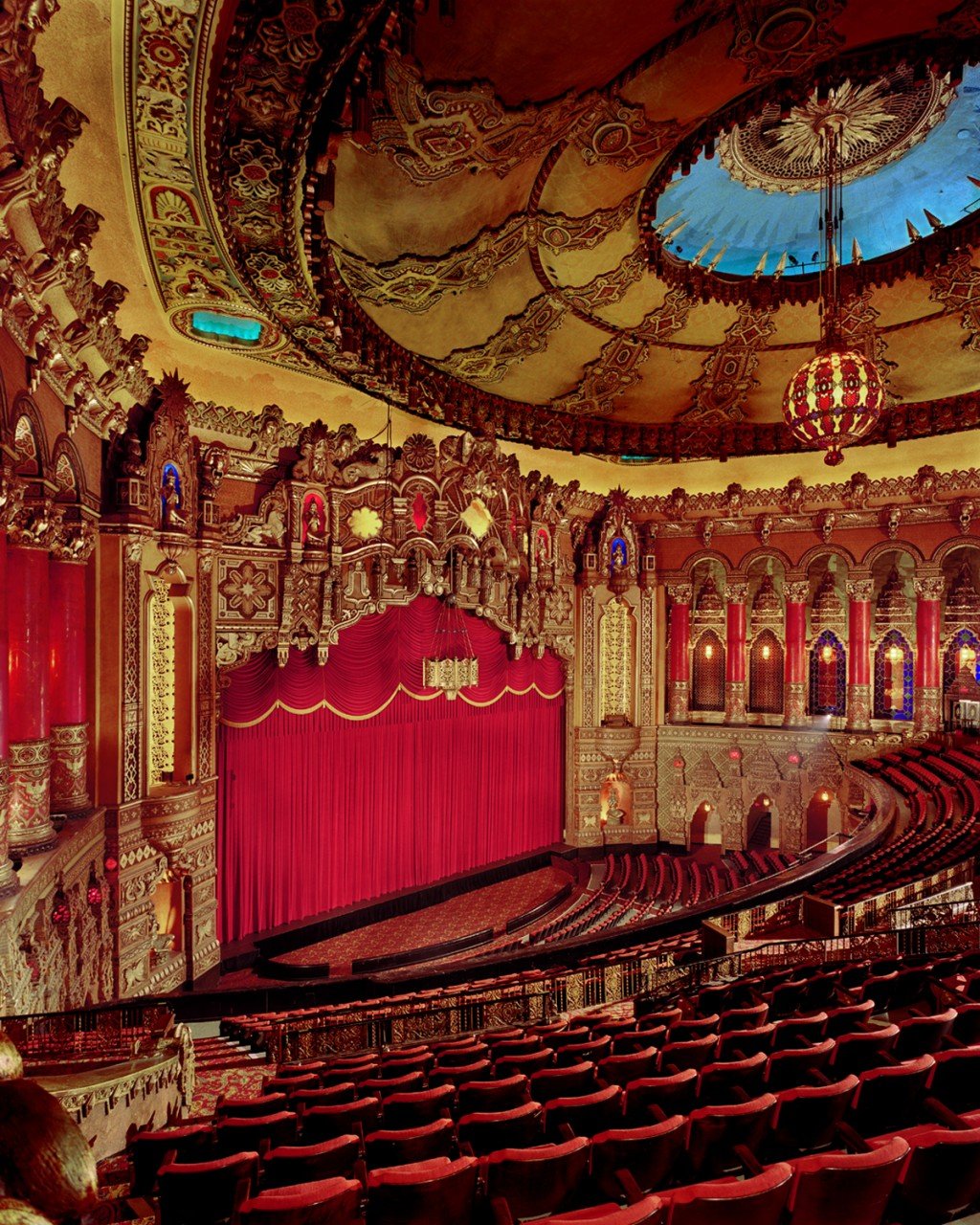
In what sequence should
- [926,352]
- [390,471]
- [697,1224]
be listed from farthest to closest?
1. [926,352]
2. [390,471]
3. [697,1224]

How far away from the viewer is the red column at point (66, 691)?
8.03 meters

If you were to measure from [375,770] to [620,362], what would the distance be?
8.92 metres

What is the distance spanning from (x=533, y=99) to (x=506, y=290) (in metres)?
Answer: 3.89

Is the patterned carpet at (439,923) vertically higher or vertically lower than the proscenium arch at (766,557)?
lower

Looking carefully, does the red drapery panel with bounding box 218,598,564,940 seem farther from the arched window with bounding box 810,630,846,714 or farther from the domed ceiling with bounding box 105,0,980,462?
the arched window with bounding box 810,630,846,714

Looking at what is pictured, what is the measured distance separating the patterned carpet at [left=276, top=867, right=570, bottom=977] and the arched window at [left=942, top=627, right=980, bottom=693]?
361 inches

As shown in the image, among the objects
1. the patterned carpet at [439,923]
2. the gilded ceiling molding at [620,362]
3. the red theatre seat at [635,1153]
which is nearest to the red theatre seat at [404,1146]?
the red theatre seat at [635,1153]

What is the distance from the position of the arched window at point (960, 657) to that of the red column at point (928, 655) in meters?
0.38

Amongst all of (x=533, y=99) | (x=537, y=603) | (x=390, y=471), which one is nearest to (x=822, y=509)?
(x=537, y=603)

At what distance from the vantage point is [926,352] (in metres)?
13.6

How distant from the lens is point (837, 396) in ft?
25.3

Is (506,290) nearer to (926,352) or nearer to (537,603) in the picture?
(537,603)

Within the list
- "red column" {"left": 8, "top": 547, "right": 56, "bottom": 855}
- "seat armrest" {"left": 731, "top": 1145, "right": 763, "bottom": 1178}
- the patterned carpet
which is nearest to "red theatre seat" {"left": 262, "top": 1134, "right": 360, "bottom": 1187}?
"seat armrest" {"left": 731, "top": 1145, "right": 763, "bottom": 1178}

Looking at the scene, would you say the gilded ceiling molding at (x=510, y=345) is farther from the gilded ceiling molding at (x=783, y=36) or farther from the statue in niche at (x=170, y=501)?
the statue in niche at (x=170, y=501)
